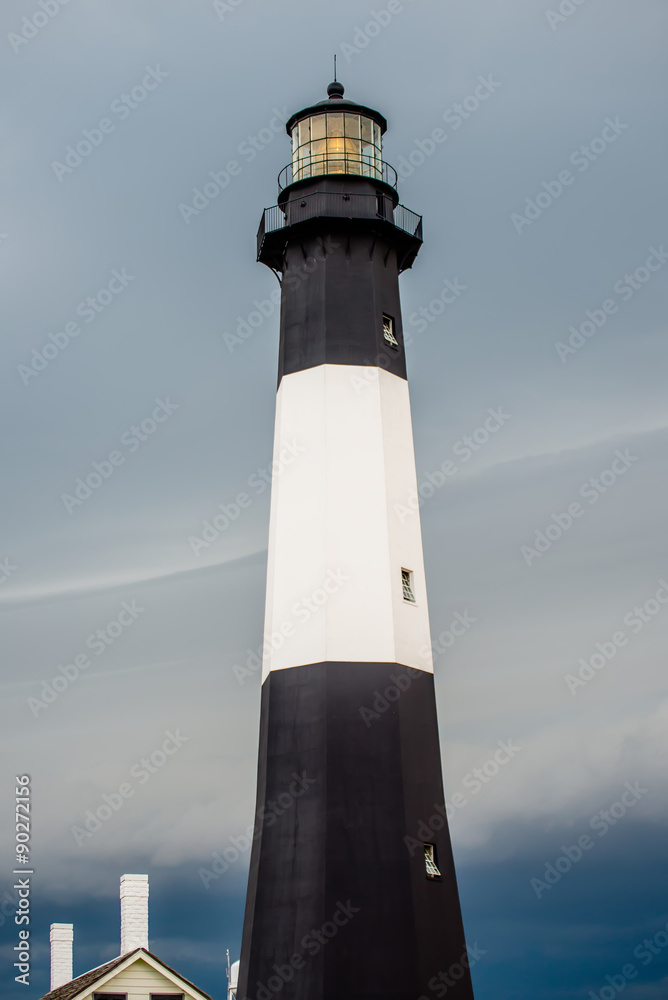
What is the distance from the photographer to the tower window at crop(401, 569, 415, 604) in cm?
2511

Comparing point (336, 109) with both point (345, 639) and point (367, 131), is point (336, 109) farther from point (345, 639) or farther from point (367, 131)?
point (345, 639)

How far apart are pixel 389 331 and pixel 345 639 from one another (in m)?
7.51

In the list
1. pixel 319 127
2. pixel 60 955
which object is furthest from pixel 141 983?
pixel 319 127

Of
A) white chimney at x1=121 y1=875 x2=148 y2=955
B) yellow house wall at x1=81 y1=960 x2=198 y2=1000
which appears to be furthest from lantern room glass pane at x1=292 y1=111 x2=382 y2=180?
yellow house wall at x1=81 y1=960 x2=198 y2=1000

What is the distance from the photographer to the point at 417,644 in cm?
2486

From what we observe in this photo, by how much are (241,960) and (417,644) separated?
7028 mm

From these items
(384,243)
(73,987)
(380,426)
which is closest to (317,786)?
(380,426)

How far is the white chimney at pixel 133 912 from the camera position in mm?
29812

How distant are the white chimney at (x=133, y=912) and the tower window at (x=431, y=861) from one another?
9.65 meters

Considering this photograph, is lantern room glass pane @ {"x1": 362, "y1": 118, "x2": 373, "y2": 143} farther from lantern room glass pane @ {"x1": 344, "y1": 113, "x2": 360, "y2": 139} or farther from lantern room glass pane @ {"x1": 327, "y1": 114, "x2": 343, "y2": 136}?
lantern room glass pane @ {"x1": 327, "y1": 114, "x2": 343, "y2": 136}

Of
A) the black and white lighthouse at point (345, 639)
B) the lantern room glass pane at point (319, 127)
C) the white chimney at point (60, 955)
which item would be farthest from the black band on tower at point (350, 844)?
the lantern room glass pane at point (319, 127)

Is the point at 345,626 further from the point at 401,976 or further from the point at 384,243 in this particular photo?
the point at 384,243

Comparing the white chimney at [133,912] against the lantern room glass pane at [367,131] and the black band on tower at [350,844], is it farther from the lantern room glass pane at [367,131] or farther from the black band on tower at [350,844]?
the lantern room glass pane at [367,131]

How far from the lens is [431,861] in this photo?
76.2ft
